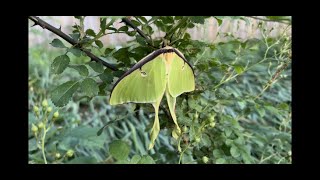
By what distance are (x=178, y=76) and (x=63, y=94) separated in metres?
0.26

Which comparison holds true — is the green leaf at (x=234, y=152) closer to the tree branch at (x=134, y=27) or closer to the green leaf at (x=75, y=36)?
the tree branch at (x=134, y=27)

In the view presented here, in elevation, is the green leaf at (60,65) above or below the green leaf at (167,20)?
below

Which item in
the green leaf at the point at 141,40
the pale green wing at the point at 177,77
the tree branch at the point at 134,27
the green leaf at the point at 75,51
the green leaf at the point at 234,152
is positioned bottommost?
the green leaf at the point at 234,152

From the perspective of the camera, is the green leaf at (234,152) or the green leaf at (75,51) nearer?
the green leaf at (75,51)

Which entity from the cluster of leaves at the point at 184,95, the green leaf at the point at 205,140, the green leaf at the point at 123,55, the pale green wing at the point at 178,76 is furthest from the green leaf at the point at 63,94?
the green leaf at the point at 205,140

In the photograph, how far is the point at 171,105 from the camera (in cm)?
87

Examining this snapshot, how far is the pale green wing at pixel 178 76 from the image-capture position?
2.65 ft

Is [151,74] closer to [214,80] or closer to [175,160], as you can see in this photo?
[214,80]

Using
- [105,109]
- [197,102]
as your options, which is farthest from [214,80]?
[105,109]

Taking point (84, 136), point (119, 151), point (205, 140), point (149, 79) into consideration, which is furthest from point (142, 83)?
point (84, 136)

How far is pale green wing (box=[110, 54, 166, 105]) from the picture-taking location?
787 mm

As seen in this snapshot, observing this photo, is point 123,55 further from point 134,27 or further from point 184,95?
point 184,95

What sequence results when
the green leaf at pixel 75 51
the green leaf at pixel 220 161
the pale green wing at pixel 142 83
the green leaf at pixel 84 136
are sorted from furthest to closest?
1. the green leaf at pixel 84 136
2. the green leaf at pixel 220 161
3. the green leaf at pixel 75 51
4. the pale green wing at pixel 142 83

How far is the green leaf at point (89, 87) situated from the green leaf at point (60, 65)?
0.05 meters
